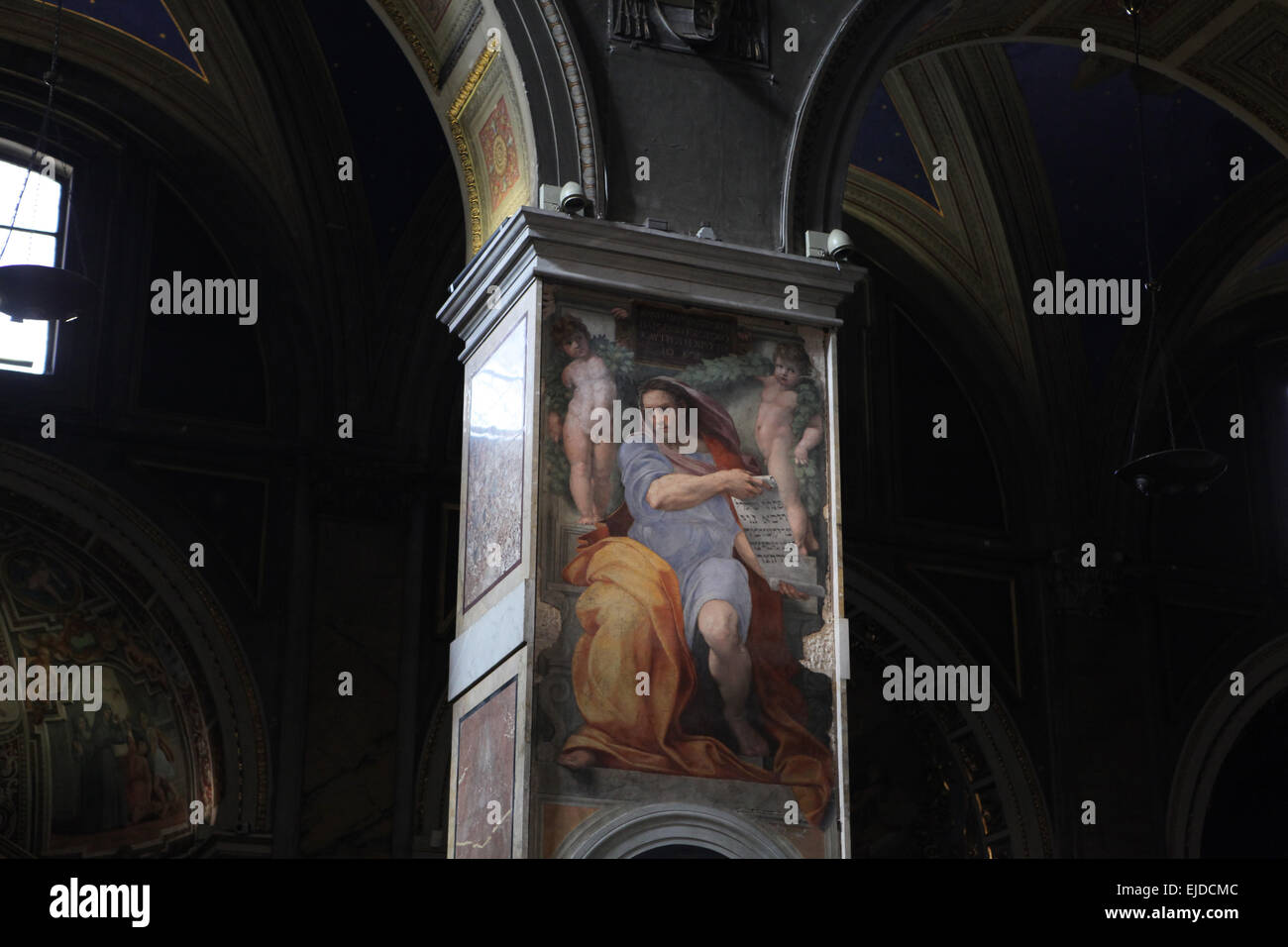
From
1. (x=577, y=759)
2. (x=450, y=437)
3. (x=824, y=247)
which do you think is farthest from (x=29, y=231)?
(x=577, y=759)

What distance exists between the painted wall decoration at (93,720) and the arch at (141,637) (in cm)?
1

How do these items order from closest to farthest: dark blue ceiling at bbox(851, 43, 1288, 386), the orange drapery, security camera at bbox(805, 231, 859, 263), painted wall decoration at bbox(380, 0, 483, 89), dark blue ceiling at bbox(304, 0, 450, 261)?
the orange drapery < security camera at bbox(805, 231, 859, 263) < painted wall decoration at bbox(380, 0, 483, 89) < dark blue ceiling at bbox(304, 0, 450, 261) < dark blue ceiling at bbox(851, 43, 1288, 386)

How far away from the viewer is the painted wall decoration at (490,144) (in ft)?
29.7

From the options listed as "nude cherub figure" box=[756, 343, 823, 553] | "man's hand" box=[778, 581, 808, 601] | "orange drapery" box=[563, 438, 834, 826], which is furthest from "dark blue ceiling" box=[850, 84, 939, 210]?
"orange drapery" box=[563, 438, 834, 826]

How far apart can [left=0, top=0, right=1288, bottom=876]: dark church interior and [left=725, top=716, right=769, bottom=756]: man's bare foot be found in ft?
11.1

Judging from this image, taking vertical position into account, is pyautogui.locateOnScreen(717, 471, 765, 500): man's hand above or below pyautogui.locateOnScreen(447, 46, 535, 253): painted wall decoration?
below


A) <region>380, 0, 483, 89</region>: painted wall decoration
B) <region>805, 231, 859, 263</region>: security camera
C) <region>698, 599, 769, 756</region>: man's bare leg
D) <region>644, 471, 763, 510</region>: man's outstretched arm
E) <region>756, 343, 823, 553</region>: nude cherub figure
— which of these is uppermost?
<region>380, 0, 483, 89</region>: painted wall decoration

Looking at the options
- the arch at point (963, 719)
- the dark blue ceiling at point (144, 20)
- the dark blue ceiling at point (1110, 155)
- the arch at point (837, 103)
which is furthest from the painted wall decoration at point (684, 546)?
the arch at point (963, 719)

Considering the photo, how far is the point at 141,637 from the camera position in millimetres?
13086

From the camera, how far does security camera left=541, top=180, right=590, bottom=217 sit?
861cm

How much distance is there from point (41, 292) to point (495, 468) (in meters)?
3.94

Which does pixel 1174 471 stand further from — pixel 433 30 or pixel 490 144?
pixel 433 30

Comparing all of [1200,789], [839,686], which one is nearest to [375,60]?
[839,686]

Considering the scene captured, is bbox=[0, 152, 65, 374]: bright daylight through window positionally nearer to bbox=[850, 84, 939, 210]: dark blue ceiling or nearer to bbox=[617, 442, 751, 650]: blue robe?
bbox=[850, 84, 939, 210]: dark blue ceiling
